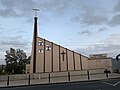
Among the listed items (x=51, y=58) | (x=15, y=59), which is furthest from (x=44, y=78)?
(x=15, y=59)

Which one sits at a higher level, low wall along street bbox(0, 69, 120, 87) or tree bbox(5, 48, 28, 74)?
tree bbox(5, 48, 28, 74)

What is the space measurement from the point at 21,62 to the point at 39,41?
172ft

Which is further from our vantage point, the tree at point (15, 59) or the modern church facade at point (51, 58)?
the tree at point (15, 59)

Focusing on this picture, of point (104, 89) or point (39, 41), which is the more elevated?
point (39, 41)

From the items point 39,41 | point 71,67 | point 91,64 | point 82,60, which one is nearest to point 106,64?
point 91,64

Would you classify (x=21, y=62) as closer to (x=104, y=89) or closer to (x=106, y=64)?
(x=106, y=64)

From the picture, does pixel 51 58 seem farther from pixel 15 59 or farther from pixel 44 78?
pixel 15 59

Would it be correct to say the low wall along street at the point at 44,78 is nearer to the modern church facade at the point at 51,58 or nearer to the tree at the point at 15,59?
the modern church facade at the point at 51,58

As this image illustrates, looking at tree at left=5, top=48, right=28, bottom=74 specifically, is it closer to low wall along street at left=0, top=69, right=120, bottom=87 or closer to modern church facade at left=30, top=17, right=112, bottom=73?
modern church facade at left=30, top=17, right=112, bottom=73

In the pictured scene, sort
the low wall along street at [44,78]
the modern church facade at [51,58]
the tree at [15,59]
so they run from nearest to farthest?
the low wall along street at [44,78] < the modern church facade at [51,58] < the tree at [15,59]

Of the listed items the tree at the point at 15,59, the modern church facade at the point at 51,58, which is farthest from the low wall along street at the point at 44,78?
the tree at the point at 15,59

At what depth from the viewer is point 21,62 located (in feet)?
316

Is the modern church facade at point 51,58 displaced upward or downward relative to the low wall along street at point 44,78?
upward

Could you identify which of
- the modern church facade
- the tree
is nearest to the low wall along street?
the modern church facade
